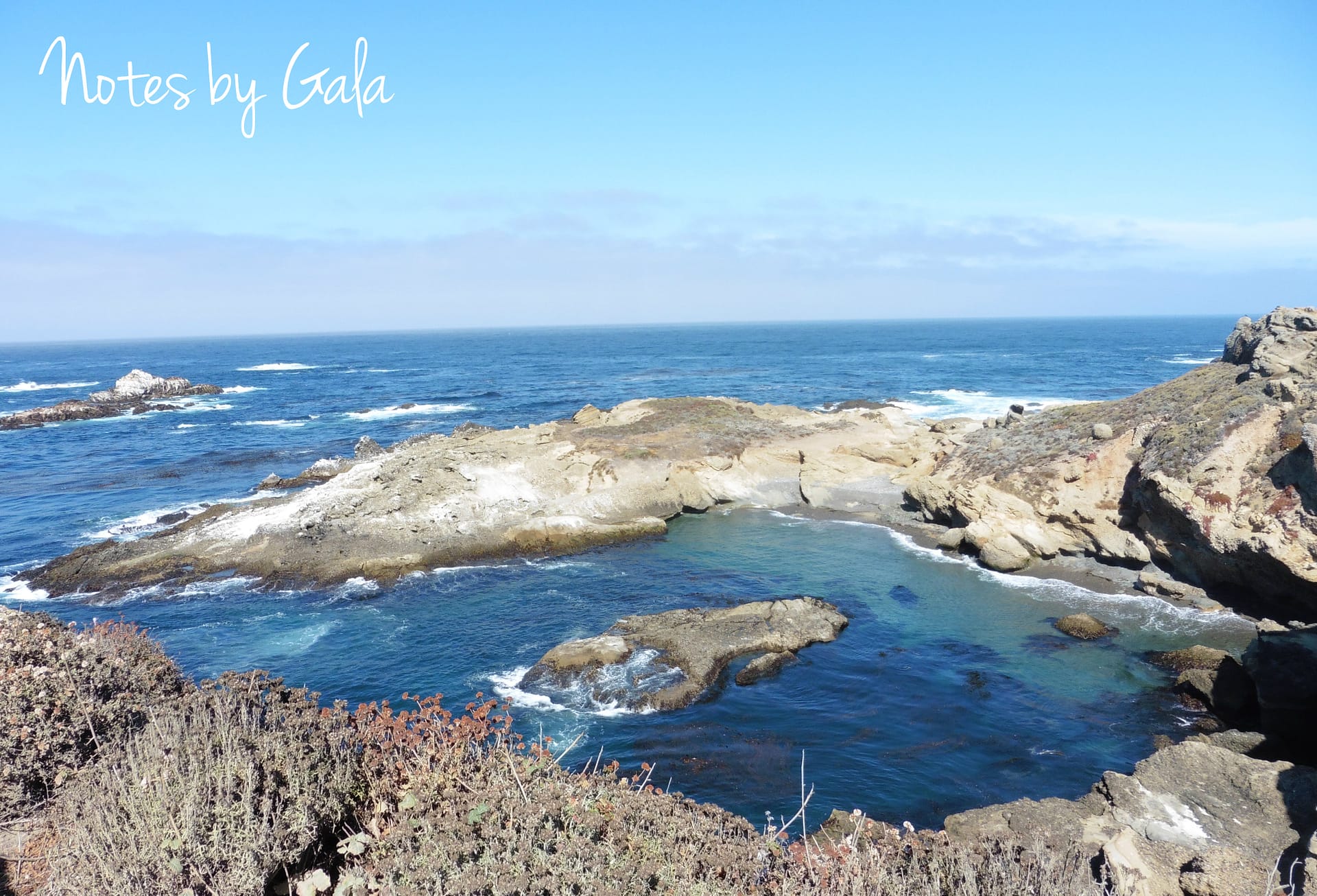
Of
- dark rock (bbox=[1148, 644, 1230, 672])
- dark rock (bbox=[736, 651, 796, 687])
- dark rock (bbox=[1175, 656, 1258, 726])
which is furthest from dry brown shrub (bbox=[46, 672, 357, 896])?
dark rock (bbox=[1148, 644, 1230, 672])

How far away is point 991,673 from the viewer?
67.8 ft

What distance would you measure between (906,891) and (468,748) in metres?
5.11

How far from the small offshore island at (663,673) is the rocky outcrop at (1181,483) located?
11 cm

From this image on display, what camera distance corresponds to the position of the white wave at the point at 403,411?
228 ft

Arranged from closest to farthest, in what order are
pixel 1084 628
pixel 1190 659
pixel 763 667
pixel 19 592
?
pixel 1190 659, pixel 763 667, pixel 1084 628, pixel 19 592

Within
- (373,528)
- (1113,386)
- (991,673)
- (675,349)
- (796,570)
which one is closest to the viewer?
(991,673)

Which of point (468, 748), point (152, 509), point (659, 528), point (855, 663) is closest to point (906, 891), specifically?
point (468, 748)

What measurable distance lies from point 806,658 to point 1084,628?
8.57 meters

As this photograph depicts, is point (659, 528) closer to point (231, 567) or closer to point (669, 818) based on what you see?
point (231, 567)

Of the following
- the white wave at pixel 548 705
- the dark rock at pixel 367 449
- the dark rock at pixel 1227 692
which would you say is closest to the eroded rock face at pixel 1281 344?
the dark rock at pixel 1227 692

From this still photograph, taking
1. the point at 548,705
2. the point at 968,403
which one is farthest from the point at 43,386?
the point at 968,403

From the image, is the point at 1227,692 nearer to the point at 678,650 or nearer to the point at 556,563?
the point at 678,650

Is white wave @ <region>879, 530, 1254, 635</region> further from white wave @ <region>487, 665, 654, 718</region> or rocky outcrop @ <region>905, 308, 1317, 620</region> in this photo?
white wave @ <region>487, 665, 654, 718</region>

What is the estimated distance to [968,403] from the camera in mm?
69875
